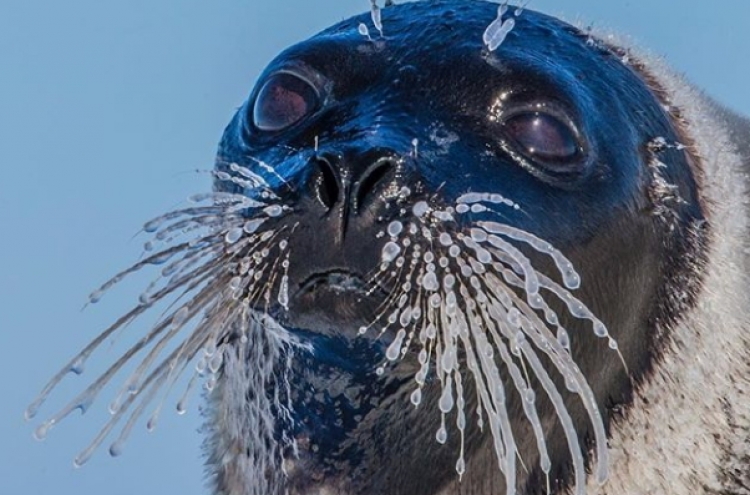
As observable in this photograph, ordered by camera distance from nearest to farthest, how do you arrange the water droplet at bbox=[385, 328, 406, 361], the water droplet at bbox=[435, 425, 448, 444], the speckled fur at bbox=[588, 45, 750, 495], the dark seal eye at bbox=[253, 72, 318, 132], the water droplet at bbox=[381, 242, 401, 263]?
the water droplet at bbox=[381, 242, 401, 263], the water droplet at bbox=[385, 328, 406, 361], the water droplet at bbox=[435, 425, 448, 444], the dark seal eye at bbox=[253, 72, 318, 132], the speckled fur at bbox=[588, 45, 750, 495]

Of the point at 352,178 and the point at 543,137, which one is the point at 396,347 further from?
the point at 543,137

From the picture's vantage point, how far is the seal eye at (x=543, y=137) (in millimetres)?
4527

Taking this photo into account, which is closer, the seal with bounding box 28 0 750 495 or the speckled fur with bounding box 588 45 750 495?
the seal with bounding box 28 0 750 495

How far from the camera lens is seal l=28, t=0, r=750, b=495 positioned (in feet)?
13.2

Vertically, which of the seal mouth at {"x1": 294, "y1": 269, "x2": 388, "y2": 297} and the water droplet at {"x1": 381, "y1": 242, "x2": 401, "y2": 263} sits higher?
the water droplet at {"x1": 381, "y1": 242, "x2": 401, "y2": 263}

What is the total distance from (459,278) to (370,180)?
40 cm

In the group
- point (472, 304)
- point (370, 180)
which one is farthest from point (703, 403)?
point (370, 180)

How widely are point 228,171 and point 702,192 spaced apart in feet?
6.08

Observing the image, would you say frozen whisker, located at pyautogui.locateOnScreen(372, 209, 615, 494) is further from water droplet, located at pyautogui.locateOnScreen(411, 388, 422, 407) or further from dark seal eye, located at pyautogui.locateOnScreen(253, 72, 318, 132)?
dark seal eye, located at pyautogui.locateOnScreen(253, 72, 318, 132)

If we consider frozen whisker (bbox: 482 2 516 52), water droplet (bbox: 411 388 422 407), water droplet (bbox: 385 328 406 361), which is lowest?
water droplet (bbox: 411 388 422 407)

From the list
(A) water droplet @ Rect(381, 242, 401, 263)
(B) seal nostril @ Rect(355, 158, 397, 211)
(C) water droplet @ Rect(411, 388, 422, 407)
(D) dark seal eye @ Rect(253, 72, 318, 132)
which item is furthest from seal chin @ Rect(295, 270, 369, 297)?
(D) dark seal eye @ Rect(253, 72, 318, 132)

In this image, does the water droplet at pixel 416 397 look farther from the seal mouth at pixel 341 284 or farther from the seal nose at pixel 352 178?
the seal nose at pixel 352 178

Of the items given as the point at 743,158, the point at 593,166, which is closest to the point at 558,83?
the point at 593,166

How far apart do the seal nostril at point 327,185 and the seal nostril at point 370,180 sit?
74 millimetres
